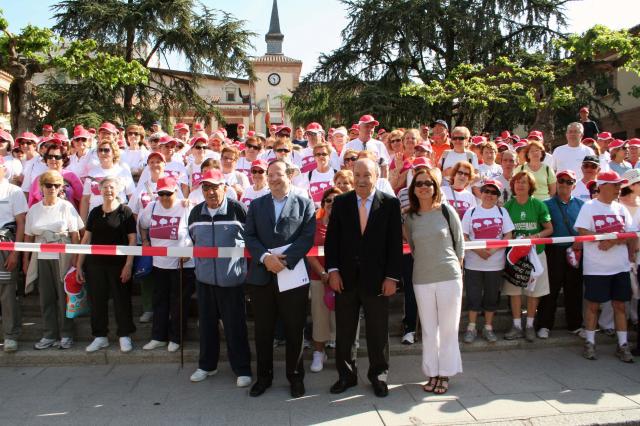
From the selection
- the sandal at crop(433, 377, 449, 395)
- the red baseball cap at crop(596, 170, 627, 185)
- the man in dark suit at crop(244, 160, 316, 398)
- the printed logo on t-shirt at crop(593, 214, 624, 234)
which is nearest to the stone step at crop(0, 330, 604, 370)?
the man in dark suit at crop(244, 160, 316, 398)

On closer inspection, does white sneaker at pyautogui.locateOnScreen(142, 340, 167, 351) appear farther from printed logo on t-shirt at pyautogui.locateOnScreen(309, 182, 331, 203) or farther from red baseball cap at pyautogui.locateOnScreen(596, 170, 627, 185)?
red baseball cap at pyautogui.locateOnScreen(596, 170, 627, 185)

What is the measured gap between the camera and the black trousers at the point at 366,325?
4.45m

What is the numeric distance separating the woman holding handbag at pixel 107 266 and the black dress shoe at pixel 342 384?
2.42m

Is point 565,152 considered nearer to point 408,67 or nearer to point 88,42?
point 88,42

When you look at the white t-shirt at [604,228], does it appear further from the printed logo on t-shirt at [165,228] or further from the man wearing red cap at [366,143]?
the printed logo on t-shirt at [165,228]

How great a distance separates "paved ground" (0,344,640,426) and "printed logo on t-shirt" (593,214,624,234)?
1439 millimetres

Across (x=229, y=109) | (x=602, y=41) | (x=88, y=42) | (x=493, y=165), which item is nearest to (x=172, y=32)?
(x=88, y=42)

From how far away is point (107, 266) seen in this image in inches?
212

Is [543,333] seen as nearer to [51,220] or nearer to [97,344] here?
[97,344]

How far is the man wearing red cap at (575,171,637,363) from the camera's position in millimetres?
5340

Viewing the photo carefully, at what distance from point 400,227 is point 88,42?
48.1 ft

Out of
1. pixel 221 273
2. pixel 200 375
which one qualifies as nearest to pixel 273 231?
pixel 221 273

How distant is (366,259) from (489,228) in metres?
1.89

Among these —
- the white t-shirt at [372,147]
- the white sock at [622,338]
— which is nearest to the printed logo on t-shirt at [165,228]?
the white t-shirt at [372,147]
